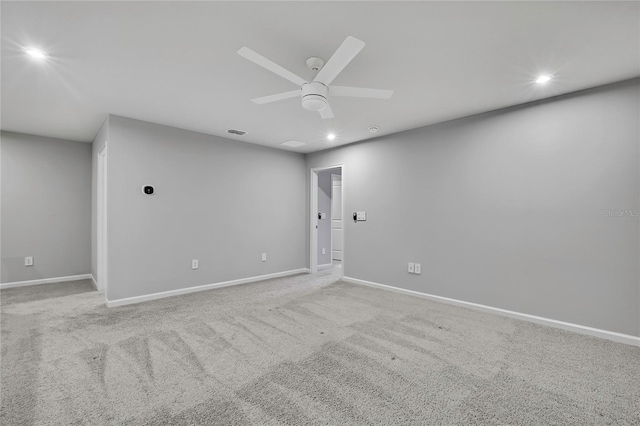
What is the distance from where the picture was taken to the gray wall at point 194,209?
354 centimetres

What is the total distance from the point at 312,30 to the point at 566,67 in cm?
211

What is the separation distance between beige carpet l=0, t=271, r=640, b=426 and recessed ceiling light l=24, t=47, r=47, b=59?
7.61 feet

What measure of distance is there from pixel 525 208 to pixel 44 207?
6.83m

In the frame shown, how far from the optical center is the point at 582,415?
1.62m

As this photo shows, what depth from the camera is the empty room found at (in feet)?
5.69

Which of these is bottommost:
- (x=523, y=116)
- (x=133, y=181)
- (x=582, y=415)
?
(x=582, y=415)

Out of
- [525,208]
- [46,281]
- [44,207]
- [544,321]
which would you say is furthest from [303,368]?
[44,207]

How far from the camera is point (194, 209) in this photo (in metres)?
4.18

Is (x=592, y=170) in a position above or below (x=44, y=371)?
above

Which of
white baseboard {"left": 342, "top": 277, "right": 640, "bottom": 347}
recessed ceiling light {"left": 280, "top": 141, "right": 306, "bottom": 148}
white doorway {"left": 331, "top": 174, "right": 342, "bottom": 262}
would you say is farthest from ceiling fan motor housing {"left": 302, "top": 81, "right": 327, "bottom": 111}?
white doorway {"left": 331, "top": 174, "right": 342, "bottom": 262}

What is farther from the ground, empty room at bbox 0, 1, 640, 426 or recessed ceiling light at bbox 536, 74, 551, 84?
recessed ceiling light at bbox 536, 74, 551, 84

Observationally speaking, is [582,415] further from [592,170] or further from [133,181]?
[133,181]

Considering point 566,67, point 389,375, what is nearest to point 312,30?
point 566,67

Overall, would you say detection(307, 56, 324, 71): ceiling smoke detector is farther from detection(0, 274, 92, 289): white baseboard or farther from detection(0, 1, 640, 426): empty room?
detection(0, 274, 92, 289): white baseboard
